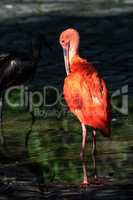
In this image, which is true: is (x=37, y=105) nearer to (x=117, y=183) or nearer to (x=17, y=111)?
(x=17, y=111)

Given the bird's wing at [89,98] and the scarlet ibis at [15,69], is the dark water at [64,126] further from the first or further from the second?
the bird's wing at [89,98]

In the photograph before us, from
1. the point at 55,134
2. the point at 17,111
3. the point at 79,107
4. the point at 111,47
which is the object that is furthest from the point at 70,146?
the point at 111,47

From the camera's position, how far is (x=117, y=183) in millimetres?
10258

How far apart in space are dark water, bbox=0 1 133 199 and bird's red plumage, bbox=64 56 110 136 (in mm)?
614

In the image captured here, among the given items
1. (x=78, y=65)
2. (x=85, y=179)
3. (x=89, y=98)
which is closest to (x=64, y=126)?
(x=78, y=65)

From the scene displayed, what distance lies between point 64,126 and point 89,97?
3060mm

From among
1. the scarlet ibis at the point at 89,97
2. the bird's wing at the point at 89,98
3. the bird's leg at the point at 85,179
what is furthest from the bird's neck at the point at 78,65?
the bird's leg at the point at 85,179

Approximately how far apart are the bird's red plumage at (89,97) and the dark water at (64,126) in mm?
614

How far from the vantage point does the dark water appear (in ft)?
33.9

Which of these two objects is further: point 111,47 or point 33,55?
point 111,47

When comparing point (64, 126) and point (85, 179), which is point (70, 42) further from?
point (64, 126)

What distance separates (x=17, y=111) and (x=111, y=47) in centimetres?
574

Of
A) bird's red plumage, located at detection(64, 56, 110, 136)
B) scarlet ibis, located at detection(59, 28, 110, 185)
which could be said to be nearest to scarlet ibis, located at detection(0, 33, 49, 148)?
scarlet ibis, located at detection(59, 28, 110, 185)

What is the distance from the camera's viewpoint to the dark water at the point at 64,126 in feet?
33.9
